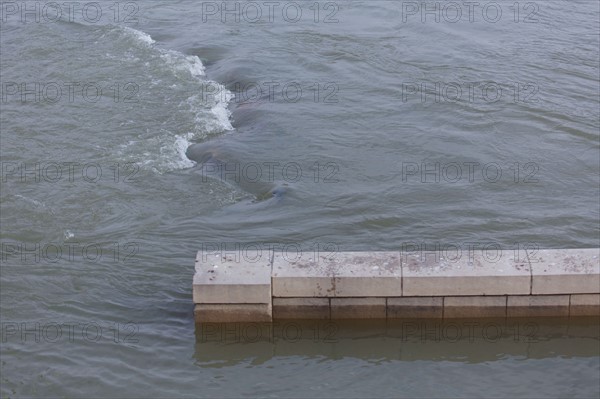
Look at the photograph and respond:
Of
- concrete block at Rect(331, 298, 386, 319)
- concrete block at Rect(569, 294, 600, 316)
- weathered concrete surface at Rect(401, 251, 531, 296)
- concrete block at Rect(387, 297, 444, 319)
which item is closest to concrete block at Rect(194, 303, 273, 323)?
concrete block at Rect(331, 298, 386, 319)

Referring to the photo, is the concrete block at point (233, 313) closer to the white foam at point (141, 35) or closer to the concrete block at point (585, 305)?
the concrete block at point (585, 305)

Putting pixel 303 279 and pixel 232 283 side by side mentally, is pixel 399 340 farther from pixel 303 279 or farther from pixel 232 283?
pixel 232 283

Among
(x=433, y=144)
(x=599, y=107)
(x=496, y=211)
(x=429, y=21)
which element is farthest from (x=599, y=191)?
(x=429, y=21)

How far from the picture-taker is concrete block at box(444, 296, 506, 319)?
884 cm

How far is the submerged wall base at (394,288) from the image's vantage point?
871cm

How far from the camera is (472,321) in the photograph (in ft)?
29.2

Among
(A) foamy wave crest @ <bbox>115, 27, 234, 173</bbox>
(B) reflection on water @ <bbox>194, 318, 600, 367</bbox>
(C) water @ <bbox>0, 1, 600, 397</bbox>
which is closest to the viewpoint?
(C) water @ <bbox>0, 1, 600, 397</bbox>

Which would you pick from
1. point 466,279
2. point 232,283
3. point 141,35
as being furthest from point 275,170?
point 141,35

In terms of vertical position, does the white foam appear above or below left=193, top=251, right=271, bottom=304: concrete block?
above

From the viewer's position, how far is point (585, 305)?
29.2 feet

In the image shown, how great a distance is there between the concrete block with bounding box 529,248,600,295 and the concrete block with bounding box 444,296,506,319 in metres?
0.37

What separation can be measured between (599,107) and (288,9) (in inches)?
359

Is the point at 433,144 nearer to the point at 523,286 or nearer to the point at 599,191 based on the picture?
the point at 599,191

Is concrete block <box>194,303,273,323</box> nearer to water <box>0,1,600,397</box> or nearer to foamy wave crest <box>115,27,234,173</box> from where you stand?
water <box>0,1,600,397</box>
